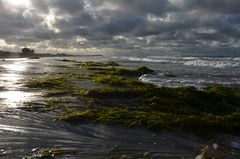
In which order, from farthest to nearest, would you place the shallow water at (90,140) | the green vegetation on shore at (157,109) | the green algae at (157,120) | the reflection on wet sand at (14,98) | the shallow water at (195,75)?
the shallow water at (195,75) → the reflection on wet sand at (14,98) → the green vegetation on shore at (157,109) → the green algae at (157,120) → the shallow water at (90,140)

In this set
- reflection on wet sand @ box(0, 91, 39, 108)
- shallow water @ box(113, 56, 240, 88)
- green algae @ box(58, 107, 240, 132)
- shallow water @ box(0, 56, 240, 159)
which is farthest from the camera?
shallow water @ box(113, 56, 240, 88)

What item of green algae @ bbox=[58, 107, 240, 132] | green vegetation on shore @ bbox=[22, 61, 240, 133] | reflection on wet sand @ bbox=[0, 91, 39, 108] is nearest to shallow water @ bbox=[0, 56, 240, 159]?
green algae @ bbox=[58, 107, 240, 132]

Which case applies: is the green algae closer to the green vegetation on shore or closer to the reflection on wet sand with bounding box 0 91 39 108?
the green vegetation on shore

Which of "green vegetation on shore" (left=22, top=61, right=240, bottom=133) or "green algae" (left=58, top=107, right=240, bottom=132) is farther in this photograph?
"green vegetation on shore" (left=22, top=61, right=240, bottom=133)

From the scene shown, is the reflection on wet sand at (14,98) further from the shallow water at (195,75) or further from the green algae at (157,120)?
the shallow water at (195,75)

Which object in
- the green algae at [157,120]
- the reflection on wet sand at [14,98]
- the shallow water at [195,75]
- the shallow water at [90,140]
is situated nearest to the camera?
the shallow water at [90,140]

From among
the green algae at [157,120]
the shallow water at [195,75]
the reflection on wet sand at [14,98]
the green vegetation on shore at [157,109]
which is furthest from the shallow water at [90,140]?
the shallow water at [195,75]

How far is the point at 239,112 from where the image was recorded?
12383 millimetres

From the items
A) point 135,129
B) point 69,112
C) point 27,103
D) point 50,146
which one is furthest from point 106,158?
point 27,103

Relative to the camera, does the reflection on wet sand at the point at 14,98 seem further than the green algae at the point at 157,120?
Yes

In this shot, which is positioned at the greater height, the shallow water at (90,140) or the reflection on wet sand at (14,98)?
the reflection on wet sand at (14,98)

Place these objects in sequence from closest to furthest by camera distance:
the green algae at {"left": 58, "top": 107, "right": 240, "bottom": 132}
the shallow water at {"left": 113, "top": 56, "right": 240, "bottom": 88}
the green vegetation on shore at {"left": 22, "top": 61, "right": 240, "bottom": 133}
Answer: the green algae at {"left": 58, "top": 107, "right": 240, "bottom": 132} → the green vegetation on shore at {"left": 22, "top": 61, "right": 240, "bottom": 133} → the shallow water at {"left": 113, "top": 56, "right": 240, "bottom": 88}

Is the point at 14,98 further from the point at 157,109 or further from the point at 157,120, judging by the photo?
the point at 157,120

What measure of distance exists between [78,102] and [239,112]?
603cm
